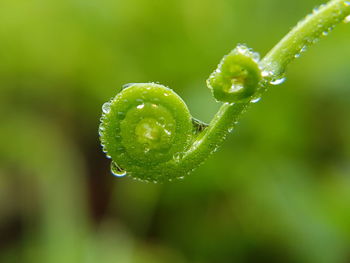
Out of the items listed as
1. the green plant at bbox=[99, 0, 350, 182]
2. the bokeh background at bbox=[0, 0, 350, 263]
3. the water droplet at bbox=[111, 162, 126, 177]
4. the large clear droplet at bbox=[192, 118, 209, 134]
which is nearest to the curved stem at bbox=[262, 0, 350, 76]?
the green plant at bbox=[99, 0, 350, 182]

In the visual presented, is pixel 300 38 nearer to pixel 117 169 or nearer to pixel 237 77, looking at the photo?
pixel 237 77

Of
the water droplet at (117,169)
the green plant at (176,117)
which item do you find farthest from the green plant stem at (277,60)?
the water droplet at (117,169)

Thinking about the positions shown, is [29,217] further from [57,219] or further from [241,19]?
[241,19]

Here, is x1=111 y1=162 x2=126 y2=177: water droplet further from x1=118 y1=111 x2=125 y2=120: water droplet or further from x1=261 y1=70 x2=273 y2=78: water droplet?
x1=261 y1=70 x2=273 y2=78: water droplet

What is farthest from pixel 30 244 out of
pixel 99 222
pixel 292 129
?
pixel 292 129

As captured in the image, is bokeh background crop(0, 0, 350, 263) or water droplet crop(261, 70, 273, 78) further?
bokeh background crop(0, 0, 350, 263)

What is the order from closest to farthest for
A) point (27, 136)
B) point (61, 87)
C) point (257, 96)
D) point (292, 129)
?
point (257, 96), point (292, 129), point (27, 136), point (61, 87)

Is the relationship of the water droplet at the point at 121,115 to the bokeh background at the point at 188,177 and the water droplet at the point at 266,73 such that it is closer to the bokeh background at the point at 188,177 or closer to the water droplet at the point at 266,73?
the water droplet at the point at 266,73

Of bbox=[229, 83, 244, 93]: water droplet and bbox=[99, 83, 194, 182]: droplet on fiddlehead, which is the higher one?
bbox=[229, 83, 244, 93]: water droplet
